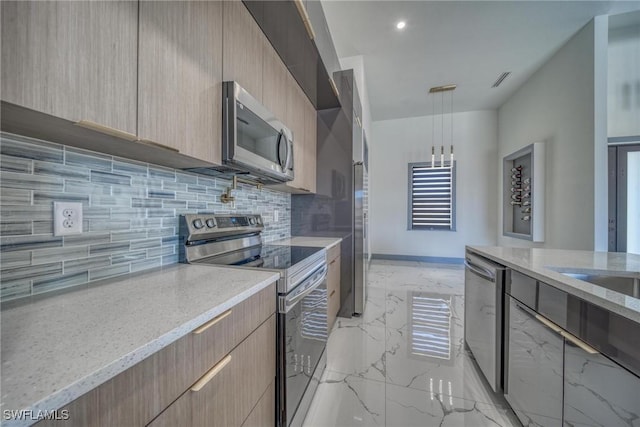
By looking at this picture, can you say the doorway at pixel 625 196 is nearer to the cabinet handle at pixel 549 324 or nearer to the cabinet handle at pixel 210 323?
the cabinet handle at pixel 549 324

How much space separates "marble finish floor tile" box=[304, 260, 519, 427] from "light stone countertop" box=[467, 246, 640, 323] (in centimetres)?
84

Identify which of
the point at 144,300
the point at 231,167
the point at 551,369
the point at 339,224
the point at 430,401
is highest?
the point at 231,167

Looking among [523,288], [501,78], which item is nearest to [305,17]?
[523,288]

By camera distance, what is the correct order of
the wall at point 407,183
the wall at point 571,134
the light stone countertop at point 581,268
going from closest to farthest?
the light stone countertop at point 581,268 → the wall at point 571,134 → the wall at point 407,183

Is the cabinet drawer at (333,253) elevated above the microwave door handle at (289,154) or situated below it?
below

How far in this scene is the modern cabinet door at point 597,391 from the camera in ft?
2.37

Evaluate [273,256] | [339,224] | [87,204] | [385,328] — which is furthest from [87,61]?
[385,328]

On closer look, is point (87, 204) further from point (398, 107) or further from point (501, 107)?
point (501, 107)

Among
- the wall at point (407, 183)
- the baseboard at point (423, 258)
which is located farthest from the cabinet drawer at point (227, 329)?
the baseboard at point (423, 258)

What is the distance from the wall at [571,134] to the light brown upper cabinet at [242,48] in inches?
139

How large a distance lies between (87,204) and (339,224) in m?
1.94

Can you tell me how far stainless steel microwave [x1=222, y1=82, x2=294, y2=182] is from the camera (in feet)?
3.73

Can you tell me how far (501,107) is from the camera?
4641 mm

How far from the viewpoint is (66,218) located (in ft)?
2.68
